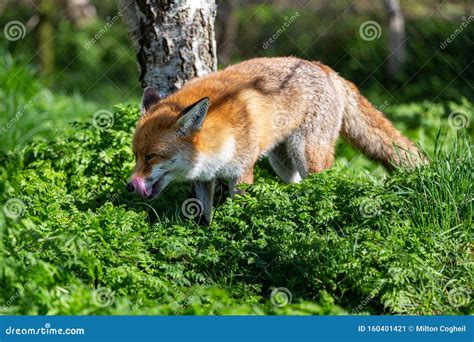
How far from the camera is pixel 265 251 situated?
206 inches

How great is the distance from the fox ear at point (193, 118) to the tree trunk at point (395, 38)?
7.74m

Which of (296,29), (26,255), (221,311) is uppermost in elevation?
(296,29)

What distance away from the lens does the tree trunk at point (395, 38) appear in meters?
12.8

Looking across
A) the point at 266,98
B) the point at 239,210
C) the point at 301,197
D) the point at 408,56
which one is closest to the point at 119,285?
the point at 239,210

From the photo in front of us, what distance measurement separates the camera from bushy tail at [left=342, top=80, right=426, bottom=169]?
7.08m

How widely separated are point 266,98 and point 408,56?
770 cm

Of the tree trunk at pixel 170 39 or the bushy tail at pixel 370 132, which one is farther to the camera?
the bushy tail at pixel 370 132

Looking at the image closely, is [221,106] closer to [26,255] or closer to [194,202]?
[194,202]

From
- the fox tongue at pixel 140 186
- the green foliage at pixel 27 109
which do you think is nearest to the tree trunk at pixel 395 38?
the green foliage at pixel 27 109

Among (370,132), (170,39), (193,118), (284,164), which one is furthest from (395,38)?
(193,118)

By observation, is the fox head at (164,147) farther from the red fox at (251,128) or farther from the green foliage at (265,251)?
the green foliage at (265,251)

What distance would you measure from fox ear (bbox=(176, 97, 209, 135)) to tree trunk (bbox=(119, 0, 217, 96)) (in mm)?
1253

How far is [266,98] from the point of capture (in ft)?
21.7

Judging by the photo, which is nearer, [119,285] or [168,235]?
[119,285]
